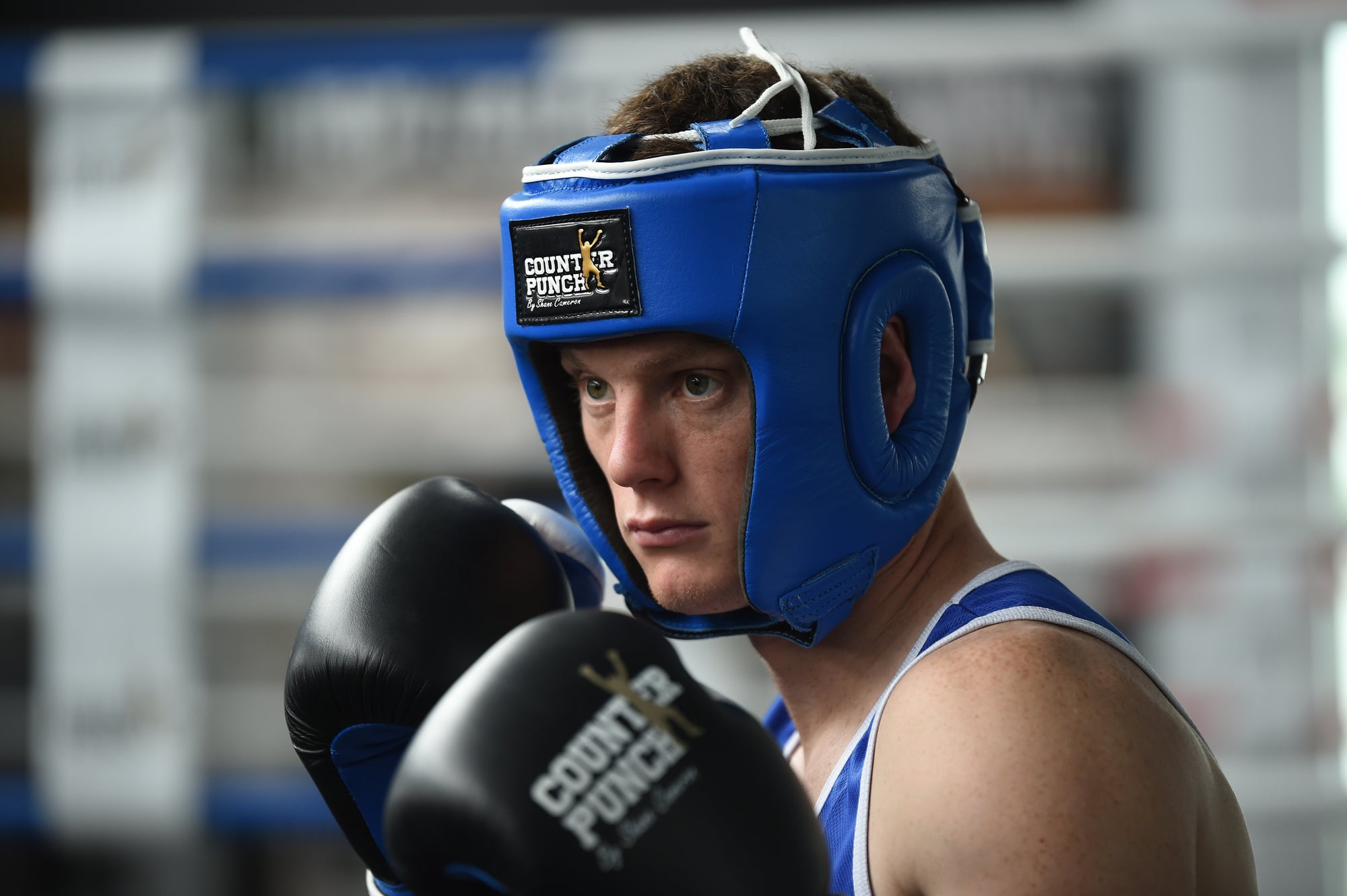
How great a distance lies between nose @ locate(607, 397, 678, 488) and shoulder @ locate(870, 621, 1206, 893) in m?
0.29

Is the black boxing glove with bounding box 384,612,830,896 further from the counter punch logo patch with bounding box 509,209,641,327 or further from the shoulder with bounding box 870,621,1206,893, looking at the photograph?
the counter punch logo patch with bounding box 509,209,641,327

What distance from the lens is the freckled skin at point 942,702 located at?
89cm

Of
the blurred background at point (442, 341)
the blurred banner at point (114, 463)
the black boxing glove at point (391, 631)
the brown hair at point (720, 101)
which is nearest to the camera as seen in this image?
the black boxing glove at point (391, 631)

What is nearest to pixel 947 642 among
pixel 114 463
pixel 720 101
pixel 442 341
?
pixel 720 101

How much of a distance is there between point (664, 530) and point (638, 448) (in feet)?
0.28

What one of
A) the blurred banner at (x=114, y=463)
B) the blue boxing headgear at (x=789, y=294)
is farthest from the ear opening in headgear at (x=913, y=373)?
the blurred banner at (x=114, y=463)

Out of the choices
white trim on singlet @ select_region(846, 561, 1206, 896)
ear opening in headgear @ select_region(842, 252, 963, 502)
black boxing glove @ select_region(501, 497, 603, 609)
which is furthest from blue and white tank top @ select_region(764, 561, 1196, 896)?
black boxing glove @ select_region(501, 497, 603, 609)

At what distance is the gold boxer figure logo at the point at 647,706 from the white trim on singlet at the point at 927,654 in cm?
22

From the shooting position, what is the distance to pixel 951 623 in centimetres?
110

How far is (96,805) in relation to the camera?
3.25 meters

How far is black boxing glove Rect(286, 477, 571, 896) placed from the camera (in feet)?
3.61

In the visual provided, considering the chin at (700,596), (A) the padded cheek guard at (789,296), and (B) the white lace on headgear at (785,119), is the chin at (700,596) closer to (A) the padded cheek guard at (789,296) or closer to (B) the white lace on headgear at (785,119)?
(A) the padded cheek guard at (789,296)

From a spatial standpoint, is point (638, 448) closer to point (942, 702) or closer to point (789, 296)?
point (789, 296)

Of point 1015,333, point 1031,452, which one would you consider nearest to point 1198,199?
point 1015,333
